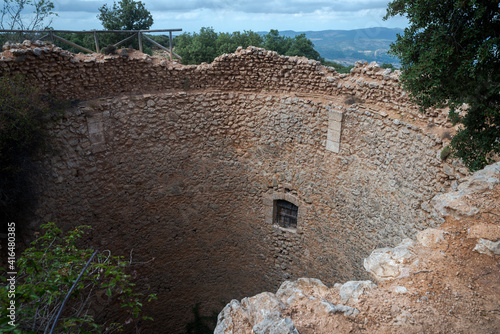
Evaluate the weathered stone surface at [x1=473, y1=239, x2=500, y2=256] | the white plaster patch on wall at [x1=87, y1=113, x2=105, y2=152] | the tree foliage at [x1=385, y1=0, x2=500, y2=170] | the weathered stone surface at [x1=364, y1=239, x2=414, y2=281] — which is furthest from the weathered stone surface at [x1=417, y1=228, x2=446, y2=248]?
the white plaster patch on wall at [x1=87, y1=113, x2=105, y2=152]

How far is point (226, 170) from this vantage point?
10.3m

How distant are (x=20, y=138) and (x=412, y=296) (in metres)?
7.14

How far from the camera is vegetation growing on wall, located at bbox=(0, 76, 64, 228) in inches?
262

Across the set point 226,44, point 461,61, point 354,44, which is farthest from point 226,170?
point 354,44

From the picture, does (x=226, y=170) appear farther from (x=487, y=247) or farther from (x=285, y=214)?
(x=487, y=247)

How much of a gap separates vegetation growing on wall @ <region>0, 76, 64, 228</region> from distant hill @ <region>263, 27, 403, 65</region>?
1537 cm

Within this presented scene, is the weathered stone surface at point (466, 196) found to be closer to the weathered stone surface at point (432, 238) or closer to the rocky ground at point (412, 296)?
the rocky ground at point (412, 296)

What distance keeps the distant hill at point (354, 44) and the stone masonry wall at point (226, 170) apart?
1063 cm

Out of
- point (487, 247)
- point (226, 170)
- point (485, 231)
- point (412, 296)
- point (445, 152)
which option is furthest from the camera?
point (226, 170)

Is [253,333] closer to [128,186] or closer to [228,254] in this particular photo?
[128,186]

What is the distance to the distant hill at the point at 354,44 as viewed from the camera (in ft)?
70.6

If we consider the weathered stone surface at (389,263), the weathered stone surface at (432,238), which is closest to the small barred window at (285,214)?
the weathered stone surface at (432,238)

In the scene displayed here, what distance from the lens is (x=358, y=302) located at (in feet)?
12.1

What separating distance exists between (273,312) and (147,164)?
265 inches
